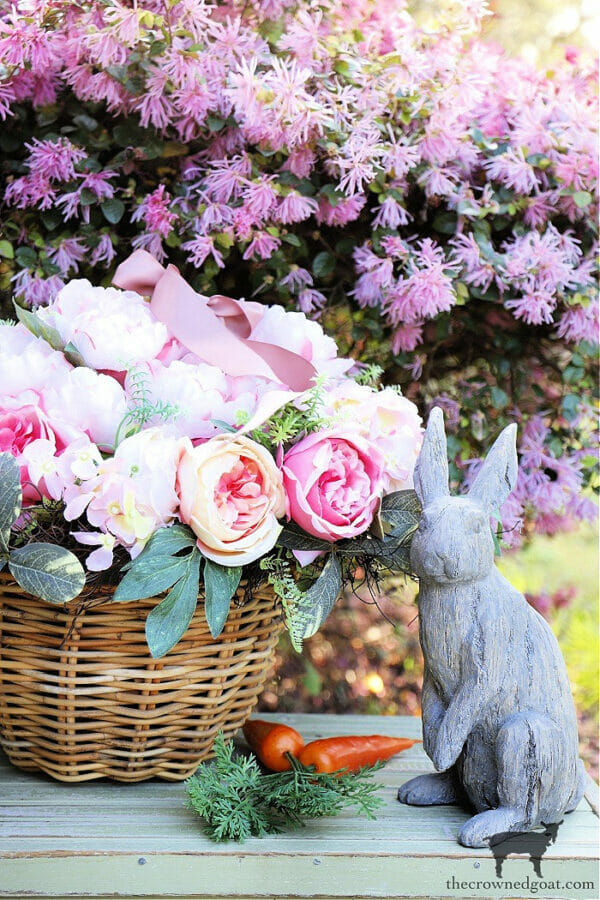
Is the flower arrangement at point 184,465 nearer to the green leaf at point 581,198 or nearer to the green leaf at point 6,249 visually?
the green leaf at point 6,249

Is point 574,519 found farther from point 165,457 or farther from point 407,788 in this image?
point 165,457

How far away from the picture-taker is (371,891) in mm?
744

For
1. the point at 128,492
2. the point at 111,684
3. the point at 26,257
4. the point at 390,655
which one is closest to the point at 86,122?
the point at 26,257

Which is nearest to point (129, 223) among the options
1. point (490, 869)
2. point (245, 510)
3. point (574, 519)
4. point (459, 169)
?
point (459, 169)

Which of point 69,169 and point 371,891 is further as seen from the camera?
point 69,169

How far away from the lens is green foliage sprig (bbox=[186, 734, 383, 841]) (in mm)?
765

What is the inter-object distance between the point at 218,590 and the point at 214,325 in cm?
28

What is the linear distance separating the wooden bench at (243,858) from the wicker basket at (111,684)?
0.14ft

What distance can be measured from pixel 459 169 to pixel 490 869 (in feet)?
2.60

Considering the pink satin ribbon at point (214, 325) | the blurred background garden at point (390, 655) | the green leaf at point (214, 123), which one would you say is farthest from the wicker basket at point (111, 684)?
the blurred background garden at point (390, 655)

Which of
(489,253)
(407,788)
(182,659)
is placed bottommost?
(407,788)

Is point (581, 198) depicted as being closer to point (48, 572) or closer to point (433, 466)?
point (433, 466)

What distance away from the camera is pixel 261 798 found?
0.80m

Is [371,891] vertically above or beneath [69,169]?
beneath
